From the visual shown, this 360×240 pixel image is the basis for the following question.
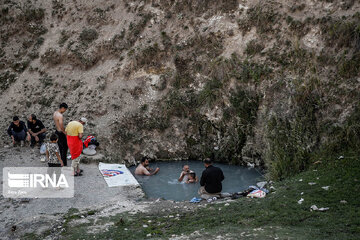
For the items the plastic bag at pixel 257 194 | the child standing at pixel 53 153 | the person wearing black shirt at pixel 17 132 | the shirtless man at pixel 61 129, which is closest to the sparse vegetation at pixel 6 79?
the person wearing black shirt at pixel 17 132

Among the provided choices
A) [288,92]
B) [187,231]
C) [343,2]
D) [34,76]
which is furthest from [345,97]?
[34,76]

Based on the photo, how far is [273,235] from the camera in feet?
19.7

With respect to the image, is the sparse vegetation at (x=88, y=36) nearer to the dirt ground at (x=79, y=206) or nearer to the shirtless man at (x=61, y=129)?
the shirtless man at (x=61, y=129)

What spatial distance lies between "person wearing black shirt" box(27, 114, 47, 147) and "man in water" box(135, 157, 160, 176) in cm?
412

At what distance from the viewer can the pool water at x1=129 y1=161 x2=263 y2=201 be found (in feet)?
35.2

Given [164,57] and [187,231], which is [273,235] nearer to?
[187,231]

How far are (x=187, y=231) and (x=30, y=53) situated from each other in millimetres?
14057

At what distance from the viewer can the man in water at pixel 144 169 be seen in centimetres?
1200

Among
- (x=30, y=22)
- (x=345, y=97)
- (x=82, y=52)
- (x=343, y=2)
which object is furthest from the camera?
(x=30, y=22)

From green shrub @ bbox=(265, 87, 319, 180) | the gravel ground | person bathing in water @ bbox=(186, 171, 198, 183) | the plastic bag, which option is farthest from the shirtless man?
green shrub @ bbox=(265, 87, 319, 180)

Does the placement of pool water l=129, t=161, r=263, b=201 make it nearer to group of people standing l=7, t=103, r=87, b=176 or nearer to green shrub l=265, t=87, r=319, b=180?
green shrub l=265, t=87, r=319, b=180

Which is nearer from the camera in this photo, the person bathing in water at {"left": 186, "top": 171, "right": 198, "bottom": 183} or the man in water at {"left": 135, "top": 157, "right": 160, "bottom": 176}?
the person bathing in water at {"left": 186, "top": 171, "right": 198, "bottom": 183}

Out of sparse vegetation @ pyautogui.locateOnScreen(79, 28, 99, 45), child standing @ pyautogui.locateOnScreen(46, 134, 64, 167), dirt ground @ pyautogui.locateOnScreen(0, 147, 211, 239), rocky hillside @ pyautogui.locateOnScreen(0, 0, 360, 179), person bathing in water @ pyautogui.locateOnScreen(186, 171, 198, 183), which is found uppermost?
sparse vegetation @ pyautogui.locateOnScreen(79, 28, 99, 45)

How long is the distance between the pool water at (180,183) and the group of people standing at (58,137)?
7.65 feet
